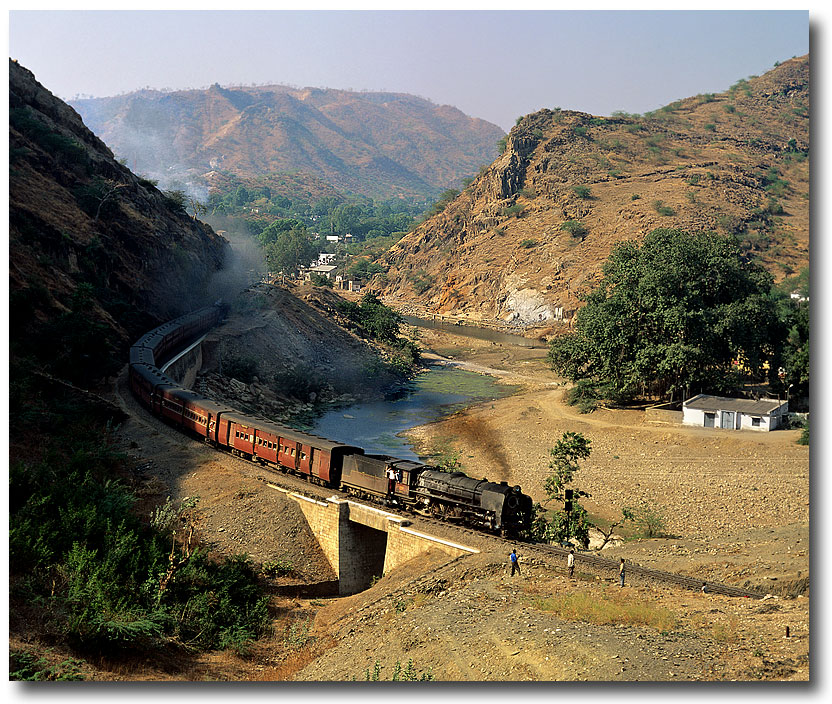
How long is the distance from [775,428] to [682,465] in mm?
8135

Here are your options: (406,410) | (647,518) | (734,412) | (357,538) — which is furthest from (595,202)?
(357,538)

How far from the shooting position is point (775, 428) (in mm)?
A: 46406

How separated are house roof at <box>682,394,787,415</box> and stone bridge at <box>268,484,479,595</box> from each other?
Result: 2873 centimetres

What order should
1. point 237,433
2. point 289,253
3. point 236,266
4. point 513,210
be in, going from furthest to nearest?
1. point 513,210
2. point 289,253
3. point 236,266
4. point 237,433

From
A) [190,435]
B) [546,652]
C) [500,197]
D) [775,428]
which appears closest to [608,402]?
[775,428]

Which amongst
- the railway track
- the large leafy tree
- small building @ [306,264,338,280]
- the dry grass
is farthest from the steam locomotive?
small building @ [306,264,338,280]

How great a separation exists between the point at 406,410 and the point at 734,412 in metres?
29.8

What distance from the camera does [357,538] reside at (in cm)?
2917

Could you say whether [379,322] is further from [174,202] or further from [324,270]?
[324,270]

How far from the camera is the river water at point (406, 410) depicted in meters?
55.2

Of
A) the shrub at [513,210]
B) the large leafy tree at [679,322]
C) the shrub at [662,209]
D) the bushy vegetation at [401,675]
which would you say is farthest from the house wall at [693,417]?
the shrub at [513,210]

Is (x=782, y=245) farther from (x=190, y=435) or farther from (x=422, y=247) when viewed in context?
(x=190, y=435)

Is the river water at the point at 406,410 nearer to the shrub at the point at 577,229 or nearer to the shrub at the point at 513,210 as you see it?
the shrub at the point at 577,229

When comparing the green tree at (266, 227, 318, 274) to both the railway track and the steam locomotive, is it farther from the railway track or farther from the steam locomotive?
the railway track
